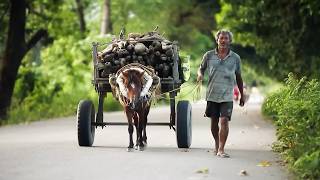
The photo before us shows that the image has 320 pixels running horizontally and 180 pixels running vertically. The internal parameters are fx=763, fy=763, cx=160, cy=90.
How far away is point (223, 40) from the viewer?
12.7m

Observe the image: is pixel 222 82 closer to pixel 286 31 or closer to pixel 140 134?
pixel 140 134

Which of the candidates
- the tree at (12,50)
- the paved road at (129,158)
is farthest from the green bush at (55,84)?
the paved road at (129,158)

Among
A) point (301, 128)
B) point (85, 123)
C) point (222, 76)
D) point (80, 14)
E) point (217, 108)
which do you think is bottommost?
point (85, 123)

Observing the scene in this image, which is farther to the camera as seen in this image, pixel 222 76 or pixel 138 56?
pixel 138 56

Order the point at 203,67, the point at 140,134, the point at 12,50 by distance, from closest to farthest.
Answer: the point at 203,67
the point at 140,134
the point at 12,50

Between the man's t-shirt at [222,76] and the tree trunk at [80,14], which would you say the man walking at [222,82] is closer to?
the man's t-shirt at [222,76]

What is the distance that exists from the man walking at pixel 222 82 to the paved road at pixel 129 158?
0.68m

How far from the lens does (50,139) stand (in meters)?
17.3

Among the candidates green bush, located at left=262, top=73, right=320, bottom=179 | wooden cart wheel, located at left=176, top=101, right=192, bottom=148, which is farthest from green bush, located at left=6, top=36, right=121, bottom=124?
green bush, located at left=262, top=73, right=320, bottom=179

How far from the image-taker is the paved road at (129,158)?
423 inches

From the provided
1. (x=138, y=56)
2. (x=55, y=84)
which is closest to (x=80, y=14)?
(x=55, y=84)

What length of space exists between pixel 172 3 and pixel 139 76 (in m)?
39.3

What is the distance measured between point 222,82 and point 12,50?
14062 millimetres

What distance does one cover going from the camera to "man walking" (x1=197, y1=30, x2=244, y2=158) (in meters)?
12.8
